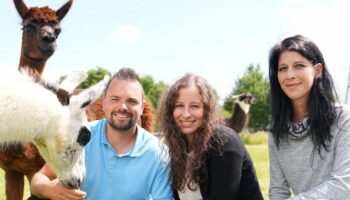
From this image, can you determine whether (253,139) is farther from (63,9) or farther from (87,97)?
(87,97)

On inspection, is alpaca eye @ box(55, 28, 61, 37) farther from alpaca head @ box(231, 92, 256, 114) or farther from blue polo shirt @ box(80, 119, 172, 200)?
alpaca head @ box(231, 92, 256, 114)

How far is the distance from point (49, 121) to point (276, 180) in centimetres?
172

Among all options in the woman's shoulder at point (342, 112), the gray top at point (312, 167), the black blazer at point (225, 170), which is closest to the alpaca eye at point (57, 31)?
the black blazer at point (225, 170)

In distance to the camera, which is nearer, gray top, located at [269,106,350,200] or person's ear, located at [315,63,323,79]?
gray top, located at [269,106,350,200]

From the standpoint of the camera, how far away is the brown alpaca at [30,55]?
15.4ft

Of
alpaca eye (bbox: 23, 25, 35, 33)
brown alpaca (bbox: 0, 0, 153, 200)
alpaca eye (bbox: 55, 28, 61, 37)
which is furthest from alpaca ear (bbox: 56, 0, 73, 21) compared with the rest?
alpaca eye (bbox: 23, 25, 35, 33)

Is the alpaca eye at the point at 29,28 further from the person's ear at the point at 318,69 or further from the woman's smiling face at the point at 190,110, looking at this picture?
the person's ear at the point at 318,69

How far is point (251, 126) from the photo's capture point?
52.5 m

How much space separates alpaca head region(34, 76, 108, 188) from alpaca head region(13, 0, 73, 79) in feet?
4.78

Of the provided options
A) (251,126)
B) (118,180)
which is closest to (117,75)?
(118,180)

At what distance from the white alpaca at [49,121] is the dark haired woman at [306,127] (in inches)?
51.3

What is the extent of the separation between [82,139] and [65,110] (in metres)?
0.25

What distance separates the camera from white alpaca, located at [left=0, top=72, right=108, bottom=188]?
3.37 meters

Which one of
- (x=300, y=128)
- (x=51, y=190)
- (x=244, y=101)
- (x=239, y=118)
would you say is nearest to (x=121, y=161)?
(x=51, y=190)
